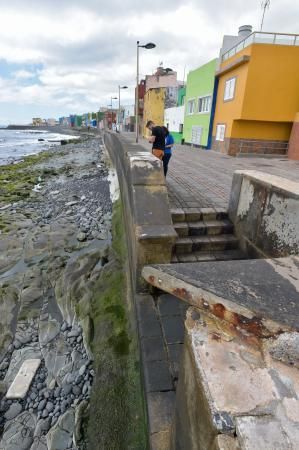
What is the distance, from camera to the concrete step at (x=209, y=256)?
176 inches

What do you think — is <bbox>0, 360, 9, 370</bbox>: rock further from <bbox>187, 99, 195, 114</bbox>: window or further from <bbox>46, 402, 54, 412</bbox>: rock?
<bbox>187, 99, 195, 114</bbox>: window

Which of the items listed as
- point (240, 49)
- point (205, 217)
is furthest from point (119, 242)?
point (240, 49)

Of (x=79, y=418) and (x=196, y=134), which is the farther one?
(x=196, y=134)

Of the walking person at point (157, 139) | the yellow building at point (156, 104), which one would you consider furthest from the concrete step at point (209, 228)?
the yellow building at point (156, 104)

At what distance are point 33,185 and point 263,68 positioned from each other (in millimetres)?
15416

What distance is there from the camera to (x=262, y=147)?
51.0 ft

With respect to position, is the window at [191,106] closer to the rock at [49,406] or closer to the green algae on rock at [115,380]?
the green algae on rock at [115,380]

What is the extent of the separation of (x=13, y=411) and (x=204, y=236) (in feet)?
13.1

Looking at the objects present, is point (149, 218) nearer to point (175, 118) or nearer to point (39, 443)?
point (39, 443)

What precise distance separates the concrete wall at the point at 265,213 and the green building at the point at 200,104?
16.3 m

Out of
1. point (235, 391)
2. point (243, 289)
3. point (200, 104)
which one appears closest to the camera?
point (235, 391)

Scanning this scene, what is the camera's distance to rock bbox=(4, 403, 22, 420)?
350 centimetres

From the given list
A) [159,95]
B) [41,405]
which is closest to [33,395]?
[41,405]

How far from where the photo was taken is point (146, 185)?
14.2ft
